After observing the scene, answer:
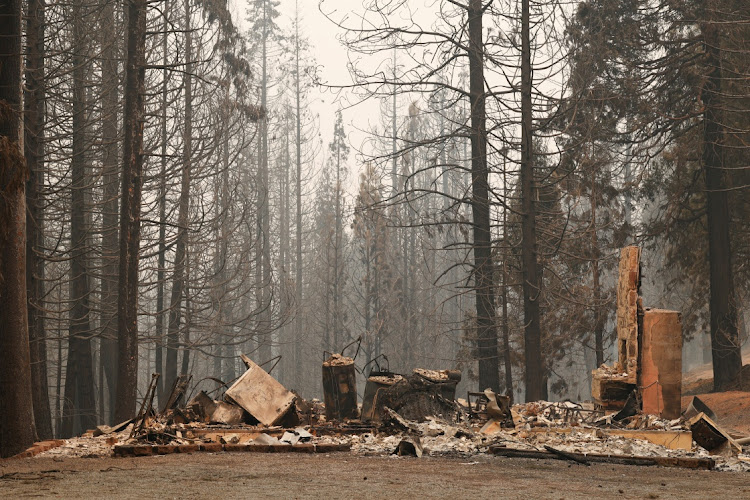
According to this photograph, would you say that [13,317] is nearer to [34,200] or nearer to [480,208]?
[34,200]

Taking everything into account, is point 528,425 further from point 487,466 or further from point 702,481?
point 702,481

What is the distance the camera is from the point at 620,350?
13.3 meters

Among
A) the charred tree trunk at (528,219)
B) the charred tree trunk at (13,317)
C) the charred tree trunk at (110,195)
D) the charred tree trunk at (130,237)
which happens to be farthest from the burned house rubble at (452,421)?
the charred tree trunk at (110,195)

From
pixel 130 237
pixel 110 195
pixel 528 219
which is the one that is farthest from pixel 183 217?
pixel 528 219

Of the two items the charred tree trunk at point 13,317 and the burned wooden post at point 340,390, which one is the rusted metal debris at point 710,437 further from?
the charred tree trunk at point 13,317

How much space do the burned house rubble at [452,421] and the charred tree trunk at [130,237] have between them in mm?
1479

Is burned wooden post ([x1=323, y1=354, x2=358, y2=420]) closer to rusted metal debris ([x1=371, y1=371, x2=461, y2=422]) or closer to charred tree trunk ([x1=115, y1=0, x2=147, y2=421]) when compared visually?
rusted metal debris ([x1=371, y1=371, x2=461, y2=422])

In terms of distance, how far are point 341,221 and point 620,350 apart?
102 ft

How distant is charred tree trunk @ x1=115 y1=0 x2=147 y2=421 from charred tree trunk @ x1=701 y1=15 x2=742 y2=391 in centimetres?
1413

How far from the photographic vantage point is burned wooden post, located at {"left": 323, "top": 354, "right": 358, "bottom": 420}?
1234 cm

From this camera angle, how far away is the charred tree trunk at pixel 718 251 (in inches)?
781

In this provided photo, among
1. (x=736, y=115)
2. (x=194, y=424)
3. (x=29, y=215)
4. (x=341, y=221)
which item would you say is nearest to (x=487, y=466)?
(x=194, y=424)

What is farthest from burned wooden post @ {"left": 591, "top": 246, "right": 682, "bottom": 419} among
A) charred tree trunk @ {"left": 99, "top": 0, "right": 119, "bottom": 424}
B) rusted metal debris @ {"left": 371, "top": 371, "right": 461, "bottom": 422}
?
charred tree trunk @ {"left": 99, "top": 0, "right": 119, "bottom": 424}

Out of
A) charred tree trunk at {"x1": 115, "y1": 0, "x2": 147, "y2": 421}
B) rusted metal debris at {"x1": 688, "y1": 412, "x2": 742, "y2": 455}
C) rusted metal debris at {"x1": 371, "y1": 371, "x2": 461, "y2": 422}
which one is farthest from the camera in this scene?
charred tree trunk at {"x1": 115, "y1": 0, "x2": 147, "y2": 421}
